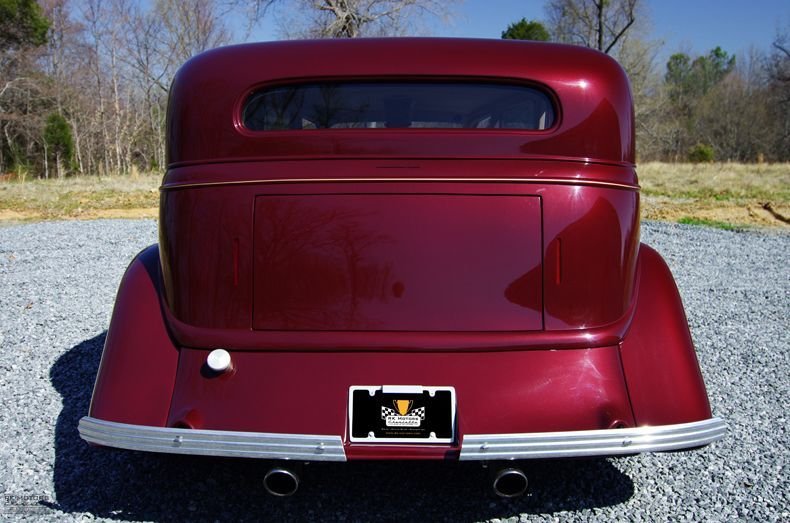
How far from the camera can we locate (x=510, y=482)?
208 cm

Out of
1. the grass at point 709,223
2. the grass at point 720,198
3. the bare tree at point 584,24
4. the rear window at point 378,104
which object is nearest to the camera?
the rear window at point 378,104

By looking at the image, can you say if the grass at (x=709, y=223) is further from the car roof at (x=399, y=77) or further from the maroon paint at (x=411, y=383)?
the maroon paint at (x=411, y=383)

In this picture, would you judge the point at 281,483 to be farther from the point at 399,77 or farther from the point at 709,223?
the point at 709,223

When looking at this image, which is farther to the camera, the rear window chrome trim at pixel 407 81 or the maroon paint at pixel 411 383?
the rear window chrome trim at pixel 407 81

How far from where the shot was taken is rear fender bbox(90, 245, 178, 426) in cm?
216

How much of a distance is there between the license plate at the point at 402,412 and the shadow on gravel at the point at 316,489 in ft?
1.61

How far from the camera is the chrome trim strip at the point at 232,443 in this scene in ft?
6.31

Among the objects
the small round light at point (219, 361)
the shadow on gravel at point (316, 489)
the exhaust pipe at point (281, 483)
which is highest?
the small round light at point (219, 361)

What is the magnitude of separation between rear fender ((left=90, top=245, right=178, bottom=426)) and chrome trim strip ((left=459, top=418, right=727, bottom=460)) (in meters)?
1.07

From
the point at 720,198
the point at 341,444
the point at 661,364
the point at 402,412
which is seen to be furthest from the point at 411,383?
the point at 720,198

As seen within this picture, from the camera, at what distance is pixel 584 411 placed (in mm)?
2084

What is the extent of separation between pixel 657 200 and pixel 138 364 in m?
14.2

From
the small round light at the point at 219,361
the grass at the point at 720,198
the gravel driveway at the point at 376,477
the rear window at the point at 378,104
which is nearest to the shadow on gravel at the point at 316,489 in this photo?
the gravel driveway at the point at 376,477

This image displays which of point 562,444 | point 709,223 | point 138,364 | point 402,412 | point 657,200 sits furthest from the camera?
point 657,200
